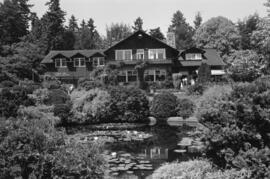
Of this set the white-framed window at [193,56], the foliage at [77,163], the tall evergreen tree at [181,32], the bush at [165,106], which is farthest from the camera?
the tall evergreen tree at [181,32]

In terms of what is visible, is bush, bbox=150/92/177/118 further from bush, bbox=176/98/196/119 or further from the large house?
the large house

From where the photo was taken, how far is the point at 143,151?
13.8 m

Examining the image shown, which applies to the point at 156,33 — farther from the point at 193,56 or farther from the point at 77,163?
the point at 77,163

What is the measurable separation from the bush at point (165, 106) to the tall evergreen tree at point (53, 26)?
37.9 metres

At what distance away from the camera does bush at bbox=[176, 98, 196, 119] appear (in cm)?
2284

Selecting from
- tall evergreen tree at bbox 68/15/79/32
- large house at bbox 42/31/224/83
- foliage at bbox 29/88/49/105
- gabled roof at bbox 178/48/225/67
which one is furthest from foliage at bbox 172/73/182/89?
tall evergreen tree at bbox 68/15/79/32

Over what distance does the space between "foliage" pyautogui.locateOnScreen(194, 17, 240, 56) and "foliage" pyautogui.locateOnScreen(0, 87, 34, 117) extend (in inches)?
1713

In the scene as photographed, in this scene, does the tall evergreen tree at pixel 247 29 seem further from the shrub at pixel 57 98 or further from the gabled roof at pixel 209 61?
the shrub at pixel 57 98

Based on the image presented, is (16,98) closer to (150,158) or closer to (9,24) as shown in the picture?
(150,158)

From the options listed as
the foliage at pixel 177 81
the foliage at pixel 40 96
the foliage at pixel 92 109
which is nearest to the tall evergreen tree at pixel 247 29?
the foliage at pixel 177 81

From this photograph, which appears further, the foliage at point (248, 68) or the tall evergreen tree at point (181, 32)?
the tall evergreen tree at point (181, 32)

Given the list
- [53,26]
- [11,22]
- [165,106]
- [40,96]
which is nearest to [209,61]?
[165,106]

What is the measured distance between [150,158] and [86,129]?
9279 millimetres

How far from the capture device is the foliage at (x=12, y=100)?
62.8 ft
